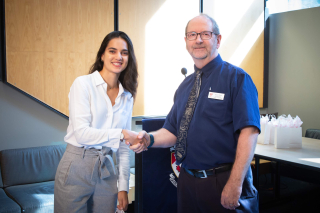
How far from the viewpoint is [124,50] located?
5.71 feet

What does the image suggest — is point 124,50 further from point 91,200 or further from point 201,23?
point 91,200

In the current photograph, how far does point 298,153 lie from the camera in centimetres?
231

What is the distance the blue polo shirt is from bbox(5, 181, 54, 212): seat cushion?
1.65 metres

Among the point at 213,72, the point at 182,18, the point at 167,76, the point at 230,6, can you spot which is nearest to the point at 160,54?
the point at 167,76

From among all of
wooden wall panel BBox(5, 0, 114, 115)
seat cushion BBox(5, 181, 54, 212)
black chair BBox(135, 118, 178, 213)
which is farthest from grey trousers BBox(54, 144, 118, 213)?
wooden wall panel BBox(5, 0, 114, 115)

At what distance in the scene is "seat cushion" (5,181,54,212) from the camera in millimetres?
2393

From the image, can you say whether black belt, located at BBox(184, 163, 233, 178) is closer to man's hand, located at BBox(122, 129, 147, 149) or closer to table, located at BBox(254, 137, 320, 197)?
man's hand, located at BBox(122, 129, 147, 149)

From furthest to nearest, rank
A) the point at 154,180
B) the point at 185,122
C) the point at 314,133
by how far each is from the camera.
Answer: the point at 314,133
the point at 154,180
the point at 185,122

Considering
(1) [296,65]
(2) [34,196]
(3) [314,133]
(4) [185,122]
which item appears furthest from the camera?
(1) [296,65]

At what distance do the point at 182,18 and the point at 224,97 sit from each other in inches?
121

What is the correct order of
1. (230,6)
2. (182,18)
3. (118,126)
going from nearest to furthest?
1. (118,126)
2. (182,18)
3. (230,6)

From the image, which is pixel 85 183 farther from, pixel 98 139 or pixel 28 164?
pixel 28 164

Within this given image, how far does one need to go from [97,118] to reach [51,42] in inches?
75.1

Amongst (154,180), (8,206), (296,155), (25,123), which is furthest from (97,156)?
(25,123)
